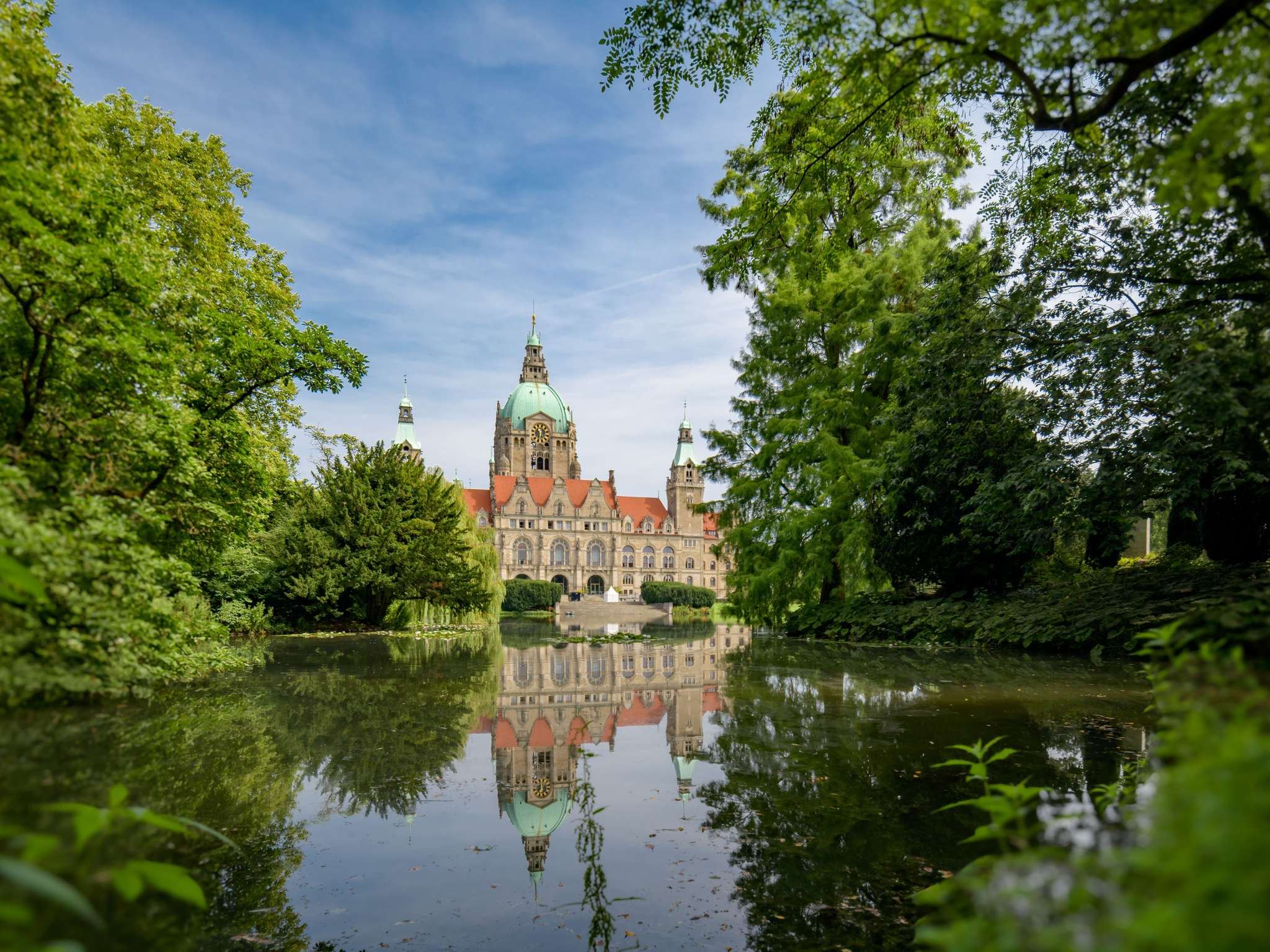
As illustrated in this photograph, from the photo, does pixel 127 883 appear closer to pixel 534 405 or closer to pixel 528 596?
pixel 528 596

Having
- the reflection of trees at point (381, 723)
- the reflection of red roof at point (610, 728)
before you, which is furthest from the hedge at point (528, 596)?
the reflection of red roof at point (610, 728)

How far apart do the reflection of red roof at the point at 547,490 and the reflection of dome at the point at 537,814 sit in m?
75.4

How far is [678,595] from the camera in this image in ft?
224

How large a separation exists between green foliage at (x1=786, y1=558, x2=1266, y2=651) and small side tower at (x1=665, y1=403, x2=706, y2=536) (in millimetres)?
66291

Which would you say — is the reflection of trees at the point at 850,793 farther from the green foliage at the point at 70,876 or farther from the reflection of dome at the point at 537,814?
the green foliage at the point at 70,876

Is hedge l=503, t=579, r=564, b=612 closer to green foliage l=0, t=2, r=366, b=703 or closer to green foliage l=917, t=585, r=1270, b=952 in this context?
green foliage l=0, t=2, r=366, b=703

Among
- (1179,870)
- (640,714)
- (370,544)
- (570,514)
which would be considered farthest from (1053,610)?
(570,514)

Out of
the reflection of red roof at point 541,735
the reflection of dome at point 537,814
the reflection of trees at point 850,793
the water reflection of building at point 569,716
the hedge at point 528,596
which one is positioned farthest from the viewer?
the hedge at point 528,596

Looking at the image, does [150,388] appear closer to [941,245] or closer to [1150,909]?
[1150,909]

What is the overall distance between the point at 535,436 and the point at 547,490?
10088 millimetres

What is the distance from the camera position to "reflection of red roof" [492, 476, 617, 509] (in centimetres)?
8062

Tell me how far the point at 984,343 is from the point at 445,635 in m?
18.2

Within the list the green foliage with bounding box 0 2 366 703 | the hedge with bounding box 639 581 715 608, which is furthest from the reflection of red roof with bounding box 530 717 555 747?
the hedge with bounding box 639 581 715 608

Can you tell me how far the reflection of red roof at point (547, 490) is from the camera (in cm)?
8062
